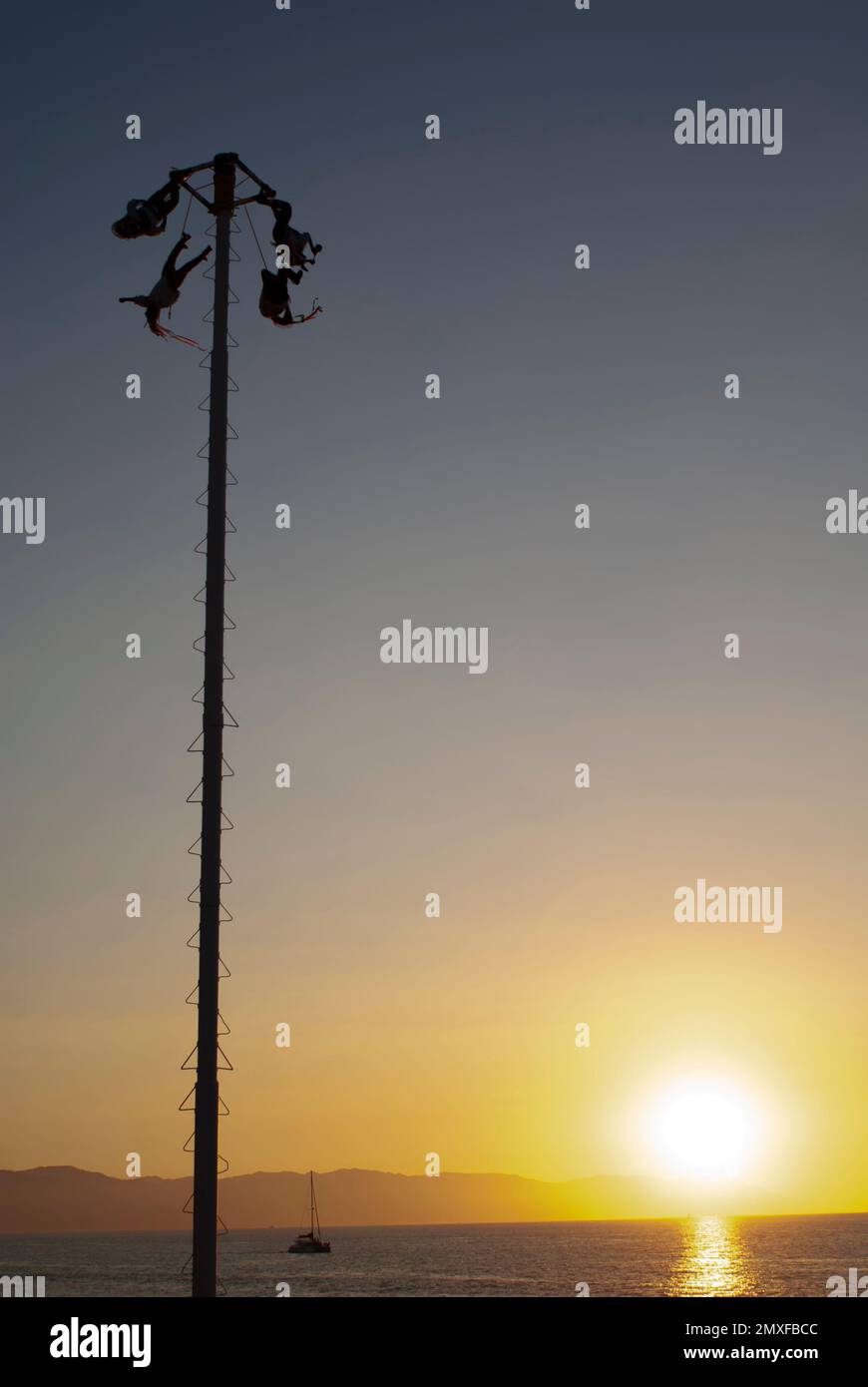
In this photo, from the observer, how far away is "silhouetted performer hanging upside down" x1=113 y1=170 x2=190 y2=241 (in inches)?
707

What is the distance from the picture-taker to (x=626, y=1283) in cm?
16562

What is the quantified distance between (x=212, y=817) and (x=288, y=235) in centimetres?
815

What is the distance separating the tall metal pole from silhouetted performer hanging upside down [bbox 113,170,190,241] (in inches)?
30.3

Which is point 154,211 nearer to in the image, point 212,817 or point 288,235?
point 288,235

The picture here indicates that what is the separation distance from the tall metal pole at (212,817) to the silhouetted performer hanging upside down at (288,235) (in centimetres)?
76
